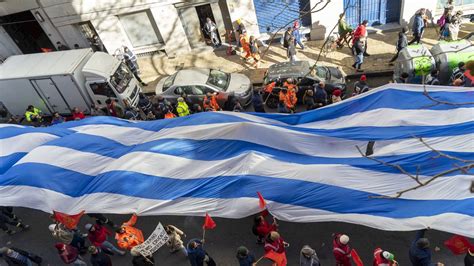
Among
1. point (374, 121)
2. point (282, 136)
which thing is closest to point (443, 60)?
point (374, 121)

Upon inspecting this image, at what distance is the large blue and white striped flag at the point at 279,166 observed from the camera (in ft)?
24.0

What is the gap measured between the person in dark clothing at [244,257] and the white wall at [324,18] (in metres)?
10.6

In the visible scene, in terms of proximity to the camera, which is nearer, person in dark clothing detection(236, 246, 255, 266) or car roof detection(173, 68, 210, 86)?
person in dark clothing detection(236, 246, 255, 266)

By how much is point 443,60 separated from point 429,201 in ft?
19.3

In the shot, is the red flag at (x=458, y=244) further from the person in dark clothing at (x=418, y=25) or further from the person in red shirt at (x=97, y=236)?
the person in dark clothing at (x=418, y=25)

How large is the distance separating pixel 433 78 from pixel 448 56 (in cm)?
97

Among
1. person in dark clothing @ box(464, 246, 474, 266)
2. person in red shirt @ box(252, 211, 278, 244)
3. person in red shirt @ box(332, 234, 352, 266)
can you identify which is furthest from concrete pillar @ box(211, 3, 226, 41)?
person in dark clothing @ box(464, 246, 474, 266)

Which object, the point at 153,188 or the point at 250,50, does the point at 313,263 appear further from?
the point at 250,50

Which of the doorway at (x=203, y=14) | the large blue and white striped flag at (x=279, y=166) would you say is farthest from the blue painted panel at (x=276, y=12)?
the large blue and white striped flag at (x=279, y=166)

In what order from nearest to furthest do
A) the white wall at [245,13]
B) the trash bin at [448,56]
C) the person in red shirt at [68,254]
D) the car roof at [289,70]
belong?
1. the person in red shirt at [68,254]
2. the trash bin at [448,56]
3. the car roof at [289,70]
4. the white wall at [245,13]

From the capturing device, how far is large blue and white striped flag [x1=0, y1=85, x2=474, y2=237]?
288 inches

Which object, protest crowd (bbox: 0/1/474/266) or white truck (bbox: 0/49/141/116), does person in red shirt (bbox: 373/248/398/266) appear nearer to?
protest crowd (bbox: 0/1/474/266)

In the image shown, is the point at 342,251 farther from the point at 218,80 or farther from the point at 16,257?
the point at 218,80

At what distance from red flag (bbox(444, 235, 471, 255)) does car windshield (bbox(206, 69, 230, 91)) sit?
8.27 m
